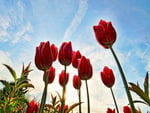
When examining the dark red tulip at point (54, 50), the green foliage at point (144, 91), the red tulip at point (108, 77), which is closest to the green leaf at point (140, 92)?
the green foliage at point (144, 91)

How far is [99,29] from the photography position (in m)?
3.03

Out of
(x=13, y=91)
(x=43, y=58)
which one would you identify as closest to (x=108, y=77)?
(x=13, y=91)

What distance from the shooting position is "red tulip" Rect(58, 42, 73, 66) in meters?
3.20

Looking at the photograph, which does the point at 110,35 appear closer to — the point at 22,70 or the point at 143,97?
the point at 143,97

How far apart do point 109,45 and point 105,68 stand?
5.84 feet

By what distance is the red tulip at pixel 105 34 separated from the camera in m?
2.90

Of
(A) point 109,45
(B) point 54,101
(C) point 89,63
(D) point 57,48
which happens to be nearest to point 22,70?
(D) point 57,48

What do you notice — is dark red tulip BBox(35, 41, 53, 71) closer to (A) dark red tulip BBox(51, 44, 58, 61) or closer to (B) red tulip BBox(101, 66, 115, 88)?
(A) dark red tulip BBox(51, 44, 58, 61)

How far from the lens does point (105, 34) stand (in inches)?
116

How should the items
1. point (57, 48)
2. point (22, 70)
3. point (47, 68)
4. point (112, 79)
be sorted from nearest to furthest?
point (47, 68)
point (57, 48)
point (22, 70)
point (112, 79)

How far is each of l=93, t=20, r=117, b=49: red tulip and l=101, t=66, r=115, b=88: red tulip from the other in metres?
1.46

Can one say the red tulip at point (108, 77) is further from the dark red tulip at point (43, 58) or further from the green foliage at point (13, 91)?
the dark red tulip at point (43, 58)

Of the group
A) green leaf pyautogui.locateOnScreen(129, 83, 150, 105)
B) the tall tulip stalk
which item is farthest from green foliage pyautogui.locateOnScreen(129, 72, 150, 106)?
the tall tulip stalk

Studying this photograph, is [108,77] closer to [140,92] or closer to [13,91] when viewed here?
[13,91]
